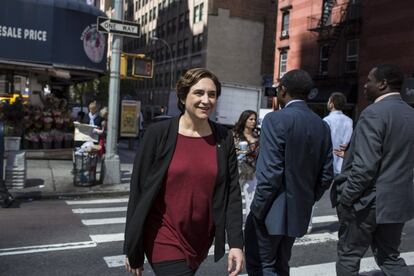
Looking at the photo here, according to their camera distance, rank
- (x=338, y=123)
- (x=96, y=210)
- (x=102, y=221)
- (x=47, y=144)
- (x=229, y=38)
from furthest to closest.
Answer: (x=229, y=38) → (x=47, y=144) → (x=96, y=210) → (x=102, y=221) → (x=338, y=123)

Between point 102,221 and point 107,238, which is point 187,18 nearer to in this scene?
point 102,221

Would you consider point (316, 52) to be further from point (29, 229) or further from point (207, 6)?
point (29, 229)

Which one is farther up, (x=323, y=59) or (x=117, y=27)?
(x=323, y=59)

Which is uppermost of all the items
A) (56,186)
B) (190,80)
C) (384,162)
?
(190,80)

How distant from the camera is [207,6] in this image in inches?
2031

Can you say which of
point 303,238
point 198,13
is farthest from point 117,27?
point 198,13

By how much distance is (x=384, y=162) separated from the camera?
370 cm

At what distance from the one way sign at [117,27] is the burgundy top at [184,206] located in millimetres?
8394

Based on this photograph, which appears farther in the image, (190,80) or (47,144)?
(47,144)

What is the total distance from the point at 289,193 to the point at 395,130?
973 mm

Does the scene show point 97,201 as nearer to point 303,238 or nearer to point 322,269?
point 303,238

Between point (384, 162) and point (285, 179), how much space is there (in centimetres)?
81

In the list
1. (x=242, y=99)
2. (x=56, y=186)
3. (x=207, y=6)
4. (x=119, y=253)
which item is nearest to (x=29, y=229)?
(x=119, y=253)

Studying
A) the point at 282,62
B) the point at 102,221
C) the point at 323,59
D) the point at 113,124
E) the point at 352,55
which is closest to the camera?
the point at 102,221
